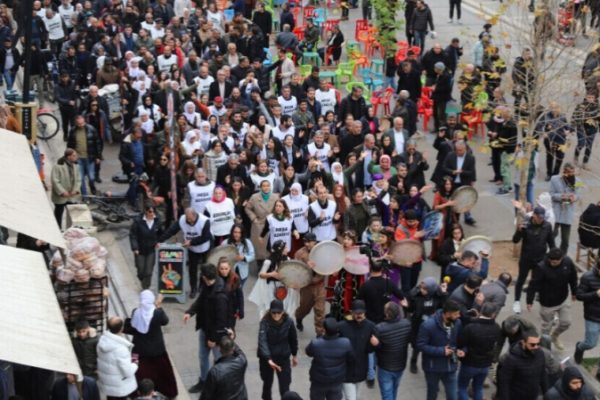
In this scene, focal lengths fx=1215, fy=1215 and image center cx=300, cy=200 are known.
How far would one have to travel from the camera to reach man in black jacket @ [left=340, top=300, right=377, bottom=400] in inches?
523

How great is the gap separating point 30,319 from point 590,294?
738 centimetres

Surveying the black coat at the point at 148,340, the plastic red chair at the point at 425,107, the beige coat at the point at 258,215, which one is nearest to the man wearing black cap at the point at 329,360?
the black coat at the point at 148,340

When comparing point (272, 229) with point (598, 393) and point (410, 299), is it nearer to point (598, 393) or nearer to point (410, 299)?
point (410, 299)

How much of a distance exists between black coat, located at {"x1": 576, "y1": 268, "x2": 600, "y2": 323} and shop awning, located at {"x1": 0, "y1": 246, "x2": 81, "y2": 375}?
6725 millimetres

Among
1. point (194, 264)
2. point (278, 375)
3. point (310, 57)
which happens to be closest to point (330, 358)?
point (278, 375)

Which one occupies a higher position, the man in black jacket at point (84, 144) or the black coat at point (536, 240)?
the man in black jacket at point (84, 144)

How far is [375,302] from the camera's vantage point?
47.9 feet

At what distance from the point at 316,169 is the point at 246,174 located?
1.11 metres

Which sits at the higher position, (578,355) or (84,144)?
(84,144)

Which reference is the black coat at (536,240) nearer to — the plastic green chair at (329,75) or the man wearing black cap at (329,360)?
the man wearing black cap at (329,360)

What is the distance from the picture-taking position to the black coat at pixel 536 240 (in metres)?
16.6

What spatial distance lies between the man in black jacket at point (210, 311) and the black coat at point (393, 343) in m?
1.85

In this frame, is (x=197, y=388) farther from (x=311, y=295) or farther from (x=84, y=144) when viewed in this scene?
(x=84, y=144)

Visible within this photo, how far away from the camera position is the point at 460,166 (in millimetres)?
19281
